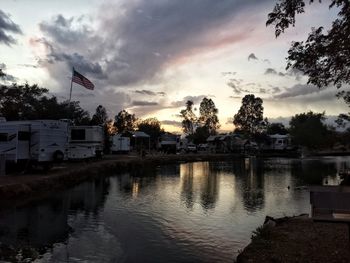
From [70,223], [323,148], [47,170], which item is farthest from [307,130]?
[70,223]

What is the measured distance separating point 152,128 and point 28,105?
238 ft

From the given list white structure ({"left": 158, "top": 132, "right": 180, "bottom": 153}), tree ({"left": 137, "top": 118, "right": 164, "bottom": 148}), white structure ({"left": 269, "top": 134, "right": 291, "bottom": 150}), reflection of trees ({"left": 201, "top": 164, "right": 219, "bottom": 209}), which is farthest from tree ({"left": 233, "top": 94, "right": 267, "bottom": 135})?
reflection of trees ({"left": 201, "top": 164, "right": 219, "bottom": 209})

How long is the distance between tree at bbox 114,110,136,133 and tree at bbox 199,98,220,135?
77.2 feet

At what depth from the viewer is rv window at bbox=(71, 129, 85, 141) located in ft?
155

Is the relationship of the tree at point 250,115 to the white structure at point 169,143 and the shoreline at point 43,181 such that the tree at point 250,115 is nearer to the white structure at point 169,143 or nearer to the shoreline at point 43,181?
the white structure at point 169,143

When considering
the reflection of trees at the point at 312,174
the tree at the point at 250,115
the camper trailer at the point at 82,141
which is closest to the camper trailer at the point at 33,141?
the camper trailer at the point at 82,141

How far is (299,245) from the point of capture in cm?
1142

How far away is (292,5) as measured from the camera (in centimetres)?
830

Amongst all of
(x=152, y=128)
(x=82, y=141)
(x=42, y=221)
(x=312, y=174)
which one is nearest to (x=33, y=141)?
(x=42, y=221)

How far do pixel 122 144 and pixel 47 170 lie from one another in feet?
137

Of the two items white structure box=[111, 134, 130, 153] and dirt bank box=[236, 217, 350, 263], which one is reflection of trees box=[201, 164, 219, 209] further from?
white structure box=[111, 134, 130, 153]

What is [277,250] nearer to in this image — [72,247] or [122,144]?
[72,247]

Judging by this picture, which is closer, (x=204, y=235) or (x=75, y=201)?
(x=204, y=235)

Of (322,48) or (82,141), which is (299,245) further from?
(82,141)
